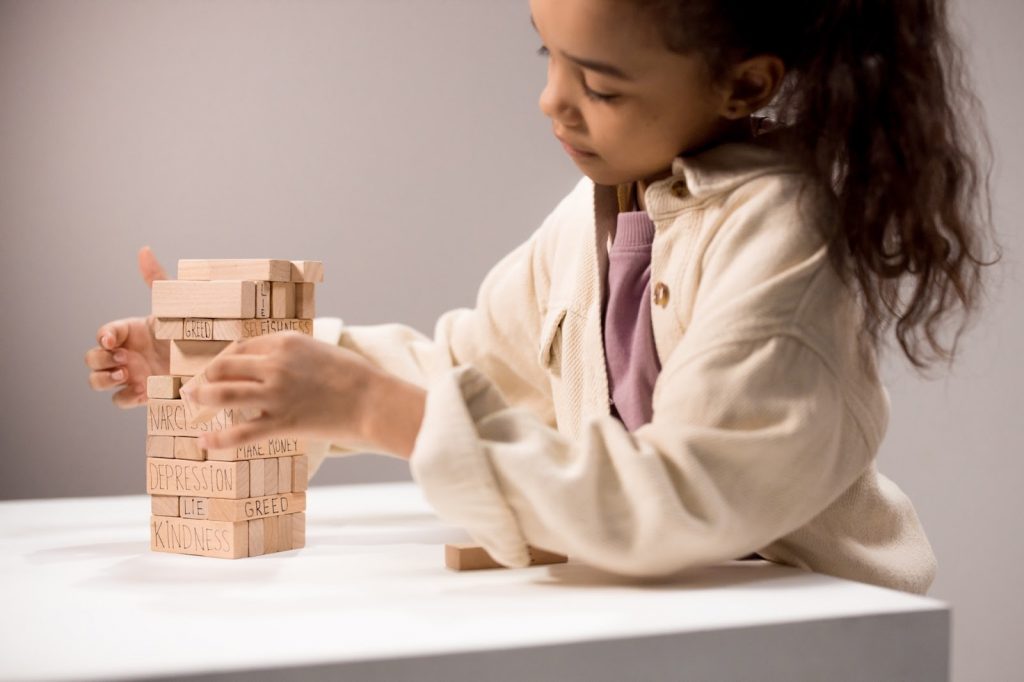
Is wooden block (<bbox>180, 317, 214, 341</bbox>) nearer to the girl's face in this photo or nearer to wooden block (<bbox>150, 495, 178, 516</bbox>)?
wooden block (<bbox>150, 495, 178, 516</bbox>)

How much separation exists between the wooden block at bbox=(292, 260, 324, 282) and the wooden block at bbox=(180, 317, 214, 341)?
83 millimetres

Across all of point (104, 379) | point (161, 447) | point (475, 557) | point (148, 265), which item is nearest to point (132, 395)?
point (104, 379)

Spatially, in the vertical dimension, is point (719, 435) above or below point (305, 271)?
below

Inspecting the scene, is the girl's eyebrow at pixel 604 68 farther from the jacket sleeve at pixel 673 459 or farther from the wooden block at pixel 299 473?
the wooden block at pixel 299 473

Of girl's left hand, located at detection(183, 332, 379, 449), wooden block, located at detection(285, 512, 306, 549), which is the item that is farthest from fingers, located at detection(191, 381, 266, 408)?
wooden block, located at detection(285, 512, 306, 549)

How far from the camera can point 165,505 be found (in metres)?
0.98

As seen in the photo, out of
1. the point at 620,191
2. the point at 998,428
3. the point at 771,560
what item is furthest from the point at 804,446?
the point at 998,428

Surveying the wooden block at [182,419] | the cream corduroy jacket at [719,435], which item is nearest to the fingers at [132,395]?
the wooden block at [182,419]

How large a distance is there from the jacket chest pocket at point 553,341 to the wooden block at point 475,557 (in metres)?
0.20

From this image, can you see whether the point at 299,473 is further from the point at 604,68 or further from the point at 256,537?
the point at 604,68

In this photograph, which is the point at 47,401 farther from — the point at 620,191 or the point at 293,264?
the point at 620,191

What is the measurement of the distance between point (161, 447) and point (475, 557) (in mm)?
299

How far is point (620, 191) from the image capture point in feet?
3.37

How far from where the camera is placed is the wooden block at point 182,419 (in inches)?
37.4
